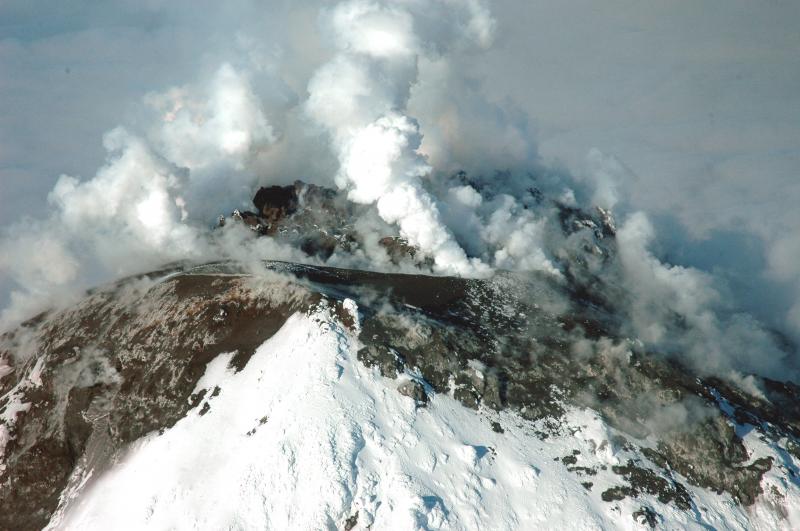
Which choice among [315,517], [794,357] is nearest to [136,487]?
[315,517]

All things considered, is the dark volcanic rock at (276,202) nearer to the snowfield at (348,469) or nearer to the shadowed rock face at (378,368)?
the shadowed rock face at (378,368)

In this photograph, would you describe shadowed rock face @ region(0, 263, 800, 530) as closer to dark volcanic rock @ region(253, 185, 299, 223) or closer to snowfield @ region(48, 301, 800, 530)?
snowfield @ region(48, 301, 800, 530)

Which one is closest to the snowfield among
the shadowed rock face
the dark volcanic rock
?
the shadowed rock face

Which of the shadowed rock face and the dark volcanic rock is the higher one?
the shadowed rock face

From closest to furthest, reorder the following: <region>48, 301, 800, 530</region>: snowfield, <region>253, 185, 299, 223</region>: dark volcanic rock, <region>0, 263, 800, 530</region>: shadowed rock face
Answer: <region>48, 301, 800, 530</region>: snowfield, <region>0, 263, 800, 530</region>: shadowed rock face, <region>253, 185, 299, 223</region>: dark volcanic rock

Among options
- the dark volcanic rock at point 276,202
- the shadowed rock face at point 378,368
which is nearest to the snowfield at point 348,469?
the shadowed rock face at point 378,368

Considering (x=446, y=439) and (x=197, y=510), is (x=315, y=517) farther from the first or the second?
(x=446, y=439)

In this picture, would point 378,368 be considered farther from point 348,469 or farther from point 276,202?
point 276,202
